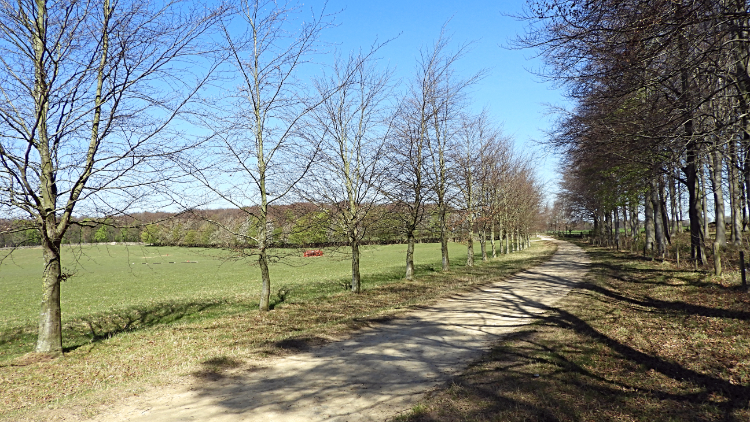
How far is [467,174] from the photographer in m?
23.3

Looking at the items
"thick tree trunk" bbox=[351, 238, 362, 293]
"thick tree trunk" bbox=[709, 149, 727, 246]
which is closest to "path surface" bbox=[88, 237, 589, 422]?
"thick tree trunk" bbox=[351, 238, 362, 293]

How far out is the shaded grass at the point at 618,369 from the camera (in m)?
4.73

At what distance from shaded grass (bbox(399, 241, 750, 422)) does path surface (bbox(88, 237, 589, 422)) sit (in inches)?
19.1

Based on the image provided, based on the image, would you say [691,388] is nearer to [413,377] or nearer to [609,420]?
[609,420]

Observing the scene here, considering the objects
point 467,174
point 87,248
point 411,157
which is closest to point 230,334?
point 87,248

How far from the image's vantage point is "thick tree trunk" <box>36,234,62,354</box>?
24.5ft

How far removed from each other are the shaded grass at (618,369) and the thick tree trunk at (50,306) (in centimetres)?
684

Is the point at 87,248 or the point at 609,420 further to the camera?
the point at 87,248

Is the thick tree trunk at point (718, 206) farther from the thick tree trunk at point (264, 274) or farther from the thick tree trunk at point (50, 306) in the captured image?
the thick tree trunk at point (50, 306)

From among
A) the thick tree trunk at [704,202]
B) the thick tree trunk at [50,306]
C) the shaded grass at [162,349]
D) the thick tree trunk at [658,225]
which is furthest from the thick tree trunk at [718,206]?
the thick tree trunk at [50,306]

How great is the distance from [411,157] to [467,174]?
7.14 m

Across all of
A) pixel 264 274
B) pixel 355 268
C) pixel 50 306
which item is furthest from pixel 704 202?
pixel 50 306

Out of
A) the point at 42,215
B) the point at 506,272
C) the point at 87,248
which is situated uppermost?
the point at 42,215

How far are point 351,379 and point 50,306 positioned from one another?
Result: 590 cm
